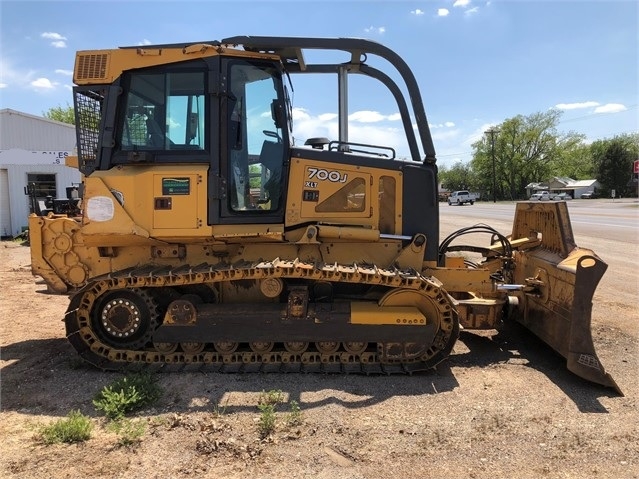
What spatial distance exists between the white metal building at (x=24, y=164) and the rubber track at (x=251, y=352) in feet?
A: 60.0

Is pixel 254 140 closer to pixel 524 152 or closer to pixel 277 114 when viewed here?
pixel 277 114

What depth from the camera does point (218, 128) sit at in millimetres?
5207

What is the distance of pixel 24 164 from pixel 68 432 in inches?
829

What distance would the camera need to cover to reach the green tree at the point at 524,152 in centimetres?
8669

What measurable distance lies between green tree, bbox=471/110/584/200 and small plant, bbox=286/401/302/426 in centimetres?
8678

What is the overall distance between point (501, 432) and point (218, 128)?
392 centimetres

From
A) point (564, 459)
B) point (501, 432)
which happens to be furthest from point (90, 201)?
point (564, 459)

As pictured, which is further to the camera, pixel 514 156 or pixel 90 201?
pixel 514 156

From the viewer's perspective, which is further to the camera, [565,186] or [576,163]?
[576,163]

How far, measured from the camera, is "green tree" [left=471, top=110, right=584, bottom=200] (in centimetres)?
8669

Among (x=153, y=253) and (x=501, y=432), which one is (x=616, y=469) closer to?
(x=501, y=432)

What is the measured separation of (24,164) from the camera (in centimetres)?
2119

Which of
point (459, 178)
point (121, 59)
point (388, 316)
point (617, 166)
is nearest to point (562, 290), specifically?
point (388, 316)

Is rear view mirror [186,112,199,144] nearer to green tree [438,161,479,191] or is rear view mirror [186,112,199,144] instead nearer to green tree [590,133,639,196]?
green tree [590,133,639,196]
